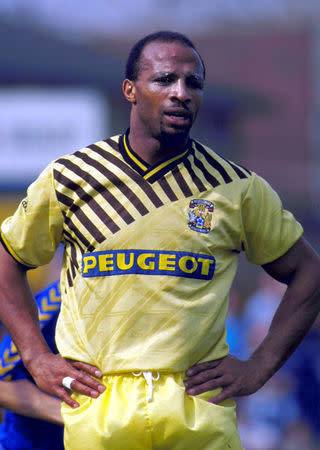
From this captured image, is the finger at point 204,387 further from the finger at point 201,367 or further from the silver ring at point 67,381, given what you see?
the silver ring at point 67,381

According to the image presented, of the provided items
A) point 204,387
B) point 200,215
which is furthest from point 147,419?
point 200,215

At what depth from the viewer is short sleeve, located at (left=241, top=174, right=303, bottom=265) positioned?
340 cm

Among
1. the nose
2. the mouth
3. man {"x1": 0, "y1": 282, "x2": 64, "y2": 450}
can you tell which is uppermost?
the nose

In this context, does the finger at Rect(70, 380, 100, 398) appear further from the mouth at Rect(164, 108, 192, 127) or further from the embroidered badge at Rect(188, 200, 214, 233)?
the mouth at Rect(164, 108, 192, 127)

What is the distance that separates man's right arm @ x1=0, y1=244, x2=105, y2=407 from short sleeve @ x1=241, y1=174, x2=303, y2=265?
2.66ft

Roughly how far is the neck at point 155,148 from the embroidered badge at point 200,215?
0.76 feet

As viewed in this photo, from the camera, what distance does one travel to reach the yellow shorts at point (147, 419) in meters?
3.11

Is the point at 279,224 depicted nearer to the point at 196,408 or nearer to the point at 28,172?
the point at 196,408

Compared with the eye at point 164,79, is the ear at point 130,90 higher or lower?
lower

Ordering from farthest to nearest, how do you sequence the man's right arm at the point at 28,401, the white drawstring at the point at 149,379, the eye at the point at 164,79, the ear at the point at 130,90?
the man's right arm at the point at 28,401 < the ear at the point at 130,90 < the eye at the point at 164,79 < the white drawstring at the point at 149,379

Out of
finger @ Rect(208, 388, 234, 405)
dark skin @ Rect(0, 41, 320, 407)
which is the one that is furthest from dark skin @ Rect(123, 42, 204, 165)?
finger @ Rect(208, 388, 234, 405)

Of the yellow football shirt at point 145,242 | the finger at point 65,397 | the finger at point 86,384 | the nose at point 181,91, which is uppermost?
the nose at point 181,91

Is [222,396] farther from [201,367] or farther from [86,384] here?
[86,384]

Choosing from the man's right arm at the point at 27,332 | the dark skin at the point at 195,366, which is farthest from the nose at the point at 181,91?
the man's right arm at the point at 27,332
